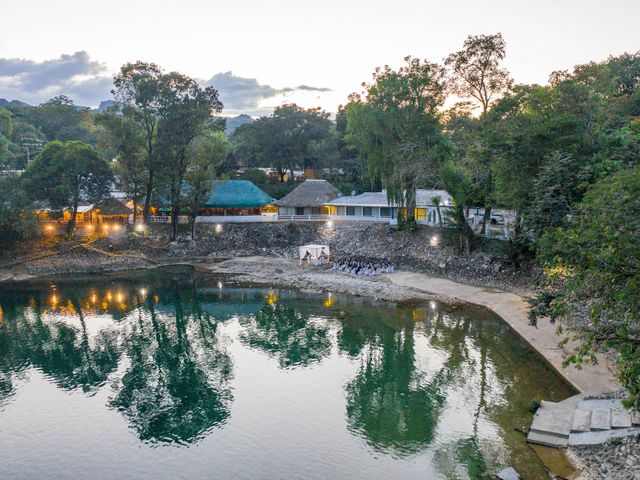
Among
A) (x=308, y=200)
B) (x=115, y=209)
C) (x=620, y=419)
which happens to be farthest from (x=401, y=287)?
(x=115, y=209)

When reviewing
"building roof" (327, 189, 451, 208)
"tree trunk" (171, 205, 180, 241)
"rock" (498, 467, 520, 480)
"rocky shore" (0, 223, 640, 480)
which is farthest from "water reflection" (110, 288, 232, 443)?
"building roof" (327, 189, 451, 208)

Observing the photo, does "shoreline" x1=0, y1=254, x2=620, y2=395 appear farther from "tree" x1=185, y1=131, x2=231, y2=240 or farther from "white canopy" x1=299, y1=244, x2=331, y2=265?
"tree" x1=185, y1=131, x2=231, y2=240

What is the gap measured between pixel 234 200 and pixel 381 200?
49.1 ft

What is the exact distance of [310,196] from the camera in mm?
50312

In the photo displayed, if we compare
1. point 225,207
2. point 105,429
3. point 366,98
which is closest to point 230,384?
point 105,429

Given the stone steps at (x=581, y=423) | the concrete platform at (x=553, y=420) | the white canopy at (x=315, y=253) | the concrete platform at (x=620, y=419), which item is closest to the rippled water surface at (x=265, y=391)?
the concrete platform at (x=553, y=420)

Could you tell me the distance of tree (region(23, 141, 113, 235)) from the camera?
4022 cm

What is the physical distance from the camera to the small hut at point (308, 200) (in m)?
49.8

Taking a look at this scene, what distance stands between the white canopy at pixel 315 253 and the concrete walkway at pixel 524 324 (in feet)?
21.4

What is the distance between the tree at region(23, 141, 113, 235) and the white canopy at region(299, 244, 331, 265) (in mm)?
19065

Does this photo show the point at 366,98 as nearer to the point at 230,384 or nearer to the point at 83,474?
the point at 230,384

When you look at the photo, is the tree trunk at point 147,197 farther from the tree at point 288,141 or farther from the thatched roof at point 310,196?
the tree at point 288,141

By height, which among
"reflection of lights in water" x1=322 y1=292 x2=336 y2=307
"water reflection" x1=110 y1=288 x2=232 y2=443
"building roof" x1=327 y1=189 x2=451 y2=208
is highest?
"building roof" x1=327 y1=189 x2=451 y2=208

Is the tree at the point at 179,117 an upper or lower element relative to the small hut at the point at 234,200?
upper
